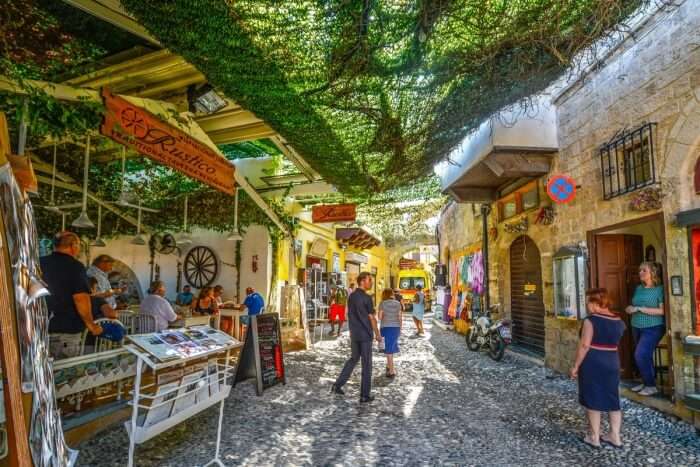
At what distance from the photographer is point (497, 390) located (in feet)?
19.5

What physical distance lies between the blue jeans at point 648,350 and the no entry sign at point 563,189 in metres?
2.22

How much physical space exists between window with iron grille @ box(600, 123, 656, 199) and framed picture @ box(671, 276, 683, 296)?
3.61 ft

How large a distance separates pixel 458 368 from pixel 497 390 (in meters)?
1.58

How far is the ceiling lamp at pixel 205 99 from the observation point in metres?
5.24

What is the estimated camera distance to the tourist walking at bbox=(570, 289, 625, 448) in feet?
12.4

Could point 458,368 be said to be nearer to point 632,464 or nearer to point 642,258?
point 642,258

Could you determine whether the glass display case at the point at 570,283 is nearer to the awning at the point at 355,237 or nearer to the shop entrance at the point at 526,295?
the shop entrance at the point at 526,295

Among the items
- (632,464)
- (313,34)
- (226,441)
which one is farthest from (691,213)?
(226,441)

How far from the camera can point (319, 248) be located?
13.7 metres

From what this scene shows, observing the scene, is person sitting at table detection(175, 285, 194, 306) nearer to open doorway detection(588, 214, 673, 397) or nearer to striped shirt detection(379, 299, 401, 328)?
striped shirt detection(379, 299, 401, 328)

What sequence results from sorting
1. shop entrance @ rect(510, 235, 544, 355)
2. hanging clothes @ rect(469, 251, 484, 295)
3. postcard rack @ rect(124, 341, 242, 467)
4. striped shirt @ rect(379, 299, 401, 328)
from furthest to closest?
hanging clothes @ rect(469, 251, 484, 295), shop entrance @ rect(510, 235, 544, 355), striped shirt @ rect(379, 299, 401, 328), postcard rack @ rect(124, 341, 242, 467)

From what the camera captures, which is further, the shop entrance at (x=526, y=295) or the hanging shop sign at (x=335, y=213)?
the hanging shop sign at (x=335, y=213)

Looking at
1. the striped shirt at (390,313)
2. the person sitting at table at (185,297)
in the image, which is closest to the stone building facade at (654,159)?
the striped shirt at (390,313)

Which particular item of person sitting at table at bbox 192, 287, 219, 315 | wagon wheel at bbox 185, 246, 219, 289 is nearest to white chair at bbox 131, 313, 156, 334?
person sitting at table at bbox 192, 287, 219, 315
